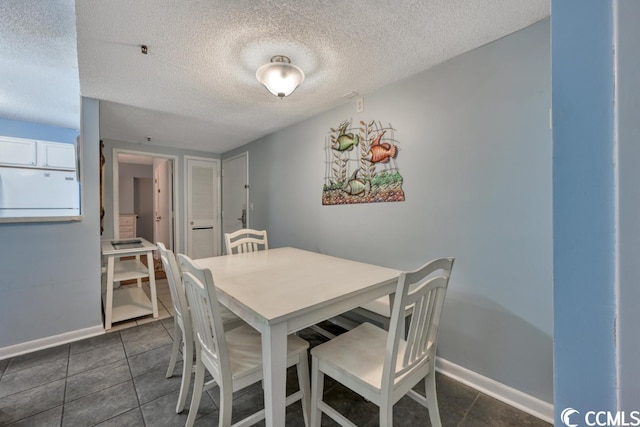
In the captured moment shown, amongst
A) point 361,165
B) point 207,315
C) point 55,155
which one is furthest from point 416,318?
point 55,155

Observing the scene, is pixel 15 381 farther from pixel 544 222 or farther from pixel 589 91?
pixel 544 222

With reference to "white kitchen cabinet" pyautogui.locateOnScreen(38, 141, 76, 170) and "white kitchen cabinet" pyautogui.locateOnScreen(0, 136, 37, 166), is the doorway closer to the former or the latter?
"white kitchen cabinet" pyautogui.locateOnScreen(38, 141, 76, 170)

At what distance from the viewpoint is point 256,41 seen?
156 centimetres

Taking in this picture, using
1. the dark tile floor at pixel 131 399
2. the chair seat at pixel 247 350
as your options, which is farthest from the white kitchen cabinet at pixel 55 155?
the chair seat at pixel 247 350

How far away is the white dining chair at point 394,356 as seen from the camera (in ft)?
3.23

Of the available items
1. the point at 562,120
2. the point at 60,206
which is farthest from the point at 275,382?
the point at 60,206

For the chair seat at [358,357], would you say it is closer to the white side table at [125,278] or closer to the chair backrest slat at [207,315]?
the chair backrest slat at [207,315]

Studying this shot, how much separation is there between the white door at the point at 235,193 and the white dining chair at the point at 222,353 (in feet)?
9.27

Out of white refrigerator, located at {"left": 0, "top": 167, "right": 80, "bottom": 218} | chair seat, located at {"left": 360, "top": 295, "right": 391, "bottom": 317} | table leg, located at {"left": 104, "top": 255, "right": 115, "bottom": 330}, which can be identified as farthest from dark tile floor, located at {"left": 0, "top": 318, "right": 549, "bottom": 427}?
white refrigerator, located at {"left": 0, "top": 167, "right": 80, "bottom": 218}

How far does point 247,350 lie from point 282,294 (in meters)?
0.36

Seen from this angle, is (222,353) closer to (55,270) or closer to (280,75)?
(280,75)

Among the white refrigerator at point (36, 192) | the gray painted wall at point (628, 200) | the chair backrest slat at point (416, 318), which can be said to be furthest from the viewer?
the white refrigerator at point (36, 192)

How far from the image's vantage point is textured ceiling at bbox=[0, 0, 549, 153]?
1.31 meters

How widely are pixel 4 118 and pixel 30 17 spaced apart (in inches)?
105
